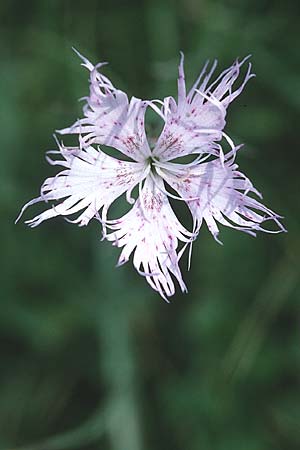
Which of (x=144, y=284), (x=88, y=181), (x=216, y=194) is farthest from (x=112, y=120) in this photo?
(x=144, y=284)

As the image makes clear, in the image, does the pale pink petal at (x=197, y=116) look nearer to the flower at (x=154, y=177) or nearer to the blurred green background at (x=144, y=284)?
the flower at (x=154, y=177)

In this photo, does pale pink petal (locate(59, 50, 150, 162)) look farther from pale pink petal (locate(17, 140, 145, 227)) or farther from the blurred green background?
the blurred green background

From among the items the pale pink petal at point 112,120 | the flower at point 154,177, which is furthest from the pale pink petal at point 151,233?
the pale pink petal at point 112,120

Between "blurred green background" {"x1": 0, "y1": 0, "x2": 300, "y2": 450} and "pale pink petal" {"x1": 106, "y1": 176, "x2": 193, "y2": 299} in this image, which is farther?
→ "blurred green background" {"x1": 0, "y1": 0, "x2": 300, "y2": 450}

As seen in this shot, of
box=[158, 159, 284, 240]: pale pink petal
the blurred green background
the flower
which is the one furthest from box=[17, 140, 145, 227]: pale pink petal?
the blurred green background

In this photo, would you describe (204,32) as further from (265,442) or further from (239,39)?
(265,442)

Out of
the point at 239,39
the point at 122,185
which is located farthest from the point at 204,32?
the point at 122,185
